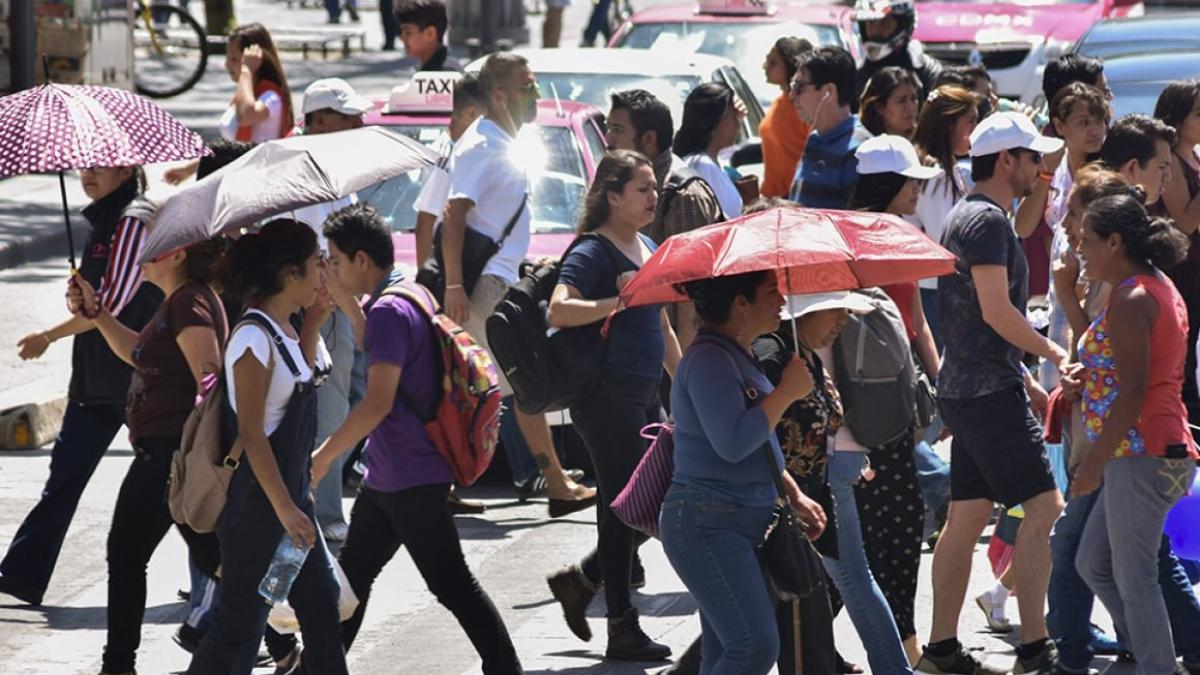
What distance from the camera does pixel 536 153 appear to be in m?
11.5

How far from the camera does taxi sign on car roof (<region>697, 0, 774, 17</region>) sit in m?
17.7

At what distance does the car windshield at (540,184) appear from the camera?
1105 centimetres

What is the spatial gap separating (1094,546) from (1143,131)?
83.5 inches

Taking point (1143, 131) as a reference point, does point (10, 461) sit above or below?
below

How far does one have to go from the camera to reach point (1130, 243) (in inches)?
270

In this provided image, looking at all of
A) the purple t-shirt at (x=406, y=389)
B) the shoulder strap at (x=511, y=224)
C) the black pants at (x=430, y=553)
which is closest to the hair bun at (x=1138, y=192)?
the purple t-shirt at (x=406, y=389)

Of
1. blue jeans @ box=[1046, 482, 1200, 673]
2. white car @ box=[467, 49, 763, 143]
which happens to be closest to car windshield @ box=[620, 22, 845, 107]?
white car @ box=[467, 49, 763, 143]

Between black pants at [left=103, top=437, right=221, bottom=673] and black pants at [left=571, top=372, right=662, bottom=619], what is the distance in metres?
1.33

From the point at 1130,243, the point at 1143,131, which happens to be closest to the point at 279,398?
the point at 1130,243

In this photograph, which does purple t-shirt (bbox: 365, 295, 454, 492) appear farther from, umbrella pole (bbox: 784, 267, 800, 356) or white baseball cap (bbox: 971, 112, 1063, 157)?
white baseball cap (bbox: 971, 112, 1063, 157)

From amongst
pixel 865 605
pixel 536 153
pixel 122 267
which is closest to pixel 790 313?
pixel 865 605

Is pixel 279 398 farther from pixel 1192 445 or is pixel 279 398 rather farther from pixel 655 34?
pixel 655 34

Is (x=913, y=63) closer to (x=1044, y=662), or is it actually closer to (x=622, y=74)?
(x=622, y=74)

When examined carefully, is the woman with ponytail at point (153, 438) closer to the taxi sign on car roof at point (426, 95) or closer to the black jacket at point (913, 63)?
the taxi sign on car roof at point (426, 95)
